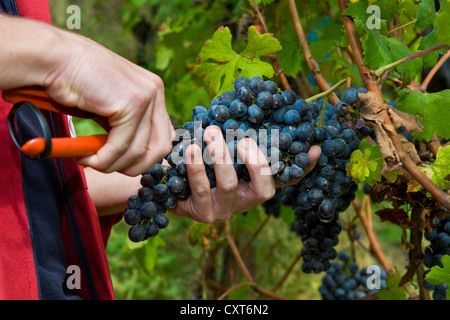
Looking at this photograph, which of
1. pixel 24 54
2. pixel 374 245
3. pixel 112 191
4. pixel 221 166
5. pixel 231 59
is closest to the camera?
pixel 24 54

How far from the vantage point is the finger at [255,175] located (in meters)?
0.80

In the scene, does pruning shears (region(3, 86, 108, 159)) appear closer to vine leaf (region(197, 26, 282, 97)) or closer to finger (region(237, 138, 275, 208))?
finger (region(237, 138, 275, 208))

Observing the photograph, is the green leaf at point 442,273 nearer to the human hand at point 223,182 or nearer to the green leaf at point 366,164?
the green leaf at point 366,164

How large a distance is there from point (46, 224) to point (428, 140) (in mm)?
694

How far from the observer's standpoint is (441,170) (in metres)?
0.86

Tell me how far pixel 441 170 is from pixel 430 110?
13 cm

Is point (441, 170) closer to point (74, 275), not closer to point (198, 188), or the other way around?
point (198, 188)

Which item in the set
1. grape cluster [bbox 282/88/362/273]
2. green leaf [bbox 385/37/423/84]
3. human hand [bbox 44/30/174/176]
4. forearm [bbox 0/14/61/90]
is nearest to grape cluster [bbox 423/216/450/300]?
grape cluster [bbox 282/88/362/273]

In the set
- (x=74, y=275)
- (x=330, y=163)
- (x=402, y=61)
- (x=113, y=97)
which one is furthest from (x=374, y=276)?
(x=113, y=97)

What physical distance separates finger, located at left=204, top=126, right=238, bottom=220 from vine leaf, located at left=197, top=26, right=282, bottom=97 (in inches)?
13.5

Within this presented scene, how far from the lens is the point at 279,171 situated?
82 centimetres

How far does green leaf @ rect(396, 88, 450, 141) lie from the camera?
92 centimetres
